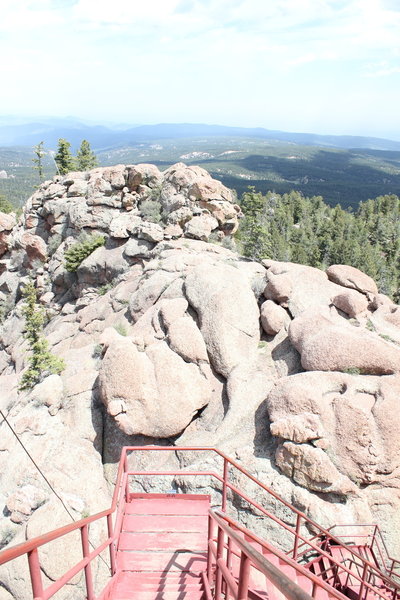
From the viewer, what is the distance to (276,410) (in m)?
12.6

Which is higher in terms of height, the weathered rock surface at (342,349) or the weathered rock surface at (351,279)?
the weathered rock surface at (351,279)

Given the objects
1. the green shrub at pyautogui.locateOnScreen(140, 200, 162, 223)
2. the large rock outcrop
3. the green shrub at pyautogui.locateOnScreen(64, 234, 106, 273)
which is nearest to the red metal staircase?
the large rock outcrop

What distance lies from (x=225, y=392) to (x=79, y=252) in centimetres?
1847

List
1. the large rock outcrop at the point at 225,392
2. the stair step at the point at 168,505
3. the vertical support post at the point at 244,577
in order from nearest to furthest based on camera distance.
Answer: the vertical support post at the point at 244,577, the stair step at the point at 168,505, the large rock outcrop at the point at 225,392

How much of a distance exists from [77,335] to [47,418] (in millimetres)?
7560

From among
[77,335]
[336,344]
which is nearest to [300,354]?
[336,344]

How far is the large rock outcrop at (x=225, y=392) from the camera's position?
11453mm

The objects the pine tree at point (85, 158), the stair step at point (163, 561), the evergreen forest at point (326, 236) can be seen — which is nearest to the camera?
the stair step at point (163, 561)

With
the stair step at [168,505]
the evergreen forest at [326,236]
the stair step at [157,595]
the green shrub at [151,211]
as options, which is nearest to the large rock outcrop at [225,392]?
the stair step at [168,505]

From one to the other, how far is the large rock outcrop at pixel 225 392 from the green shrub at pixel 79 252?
21.3 feet

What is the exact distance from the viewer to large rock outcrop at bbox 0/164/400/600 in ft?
37.6

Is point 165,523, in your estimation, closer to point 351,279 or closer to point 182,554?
point 182,554

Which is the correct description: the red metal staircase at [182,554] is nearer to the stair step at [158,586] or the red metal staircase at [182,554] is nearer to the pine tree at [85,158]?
the stair step at [158,586]

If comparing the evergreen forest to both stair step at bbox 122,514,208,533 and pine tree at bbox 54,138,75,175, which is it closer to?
pine tree at bbox 54,138,75,175
